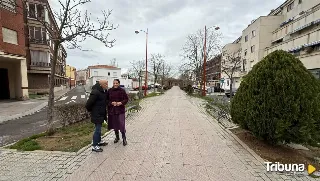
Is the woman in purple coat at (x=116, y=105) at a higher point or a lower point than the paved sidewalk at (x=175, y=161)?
higher

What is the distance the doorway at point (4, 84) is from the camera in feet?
68.4

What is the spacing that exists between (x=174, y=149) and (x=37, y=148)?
10.8 feet

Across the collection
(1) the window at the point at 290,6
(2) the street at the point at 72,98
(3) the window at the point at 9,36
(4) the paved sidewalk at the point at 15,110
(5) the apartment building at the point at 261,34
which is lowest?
(2) the street at the point at 72,98

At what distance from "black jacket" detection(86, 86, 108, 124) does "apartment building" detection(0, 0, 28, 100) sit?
560 inches

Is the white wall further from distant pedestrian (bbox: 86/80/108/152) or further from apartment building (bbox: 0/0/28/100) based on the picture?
distant pedestrian (bbox: 86/80/108/152)

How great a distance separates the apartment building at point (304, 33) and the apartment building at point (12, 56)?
72.8 feet

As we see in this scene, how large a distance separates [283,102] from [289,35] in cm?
2562

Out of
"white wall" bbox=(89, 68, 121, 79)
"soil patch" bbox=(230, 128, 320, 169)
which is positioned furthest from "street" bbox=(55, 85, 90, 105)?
"white wall" bbox=(89, 68, 121, 79)

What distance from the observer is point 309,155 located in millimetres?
4668

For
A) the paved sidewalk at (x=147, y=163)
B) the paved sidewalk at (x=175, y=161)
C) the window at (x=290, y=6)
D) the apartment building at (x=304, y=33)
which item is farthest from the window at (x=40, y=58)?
the window at (x=290, y=6)

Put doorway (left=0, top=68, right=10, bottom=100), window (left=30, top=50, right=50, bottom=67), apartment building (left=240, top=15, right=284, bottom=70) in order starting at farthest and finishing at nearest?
apartment building (left=240, top=15, right=284, bottom=70), window (left=30, top=50, right=50, bottom=67), doorway (left=0, top=68, right=10, bottom=100)

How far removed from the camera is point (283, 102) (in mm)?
4238

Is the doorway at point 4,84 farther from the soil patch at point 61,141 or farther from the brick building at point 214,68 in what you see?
the brick building at point 214,68

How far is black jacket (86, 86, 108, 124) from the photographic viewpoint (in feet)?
15.0
